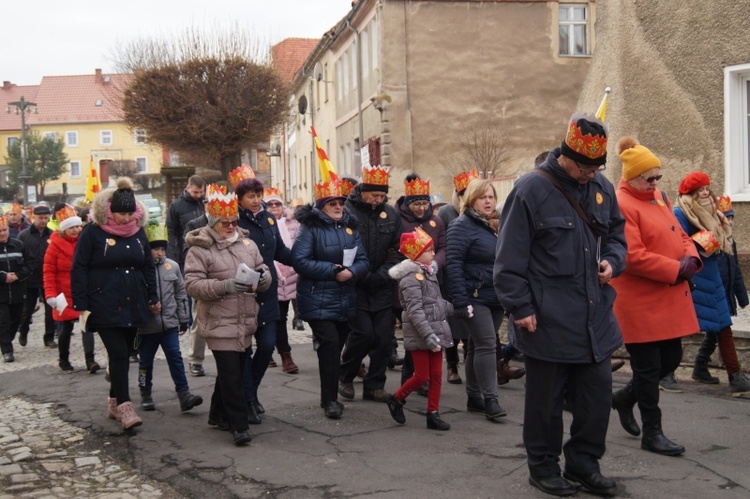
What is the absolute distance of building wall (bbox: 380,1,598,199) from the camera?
26.9 metres

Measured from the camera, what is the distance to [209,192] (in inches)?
271

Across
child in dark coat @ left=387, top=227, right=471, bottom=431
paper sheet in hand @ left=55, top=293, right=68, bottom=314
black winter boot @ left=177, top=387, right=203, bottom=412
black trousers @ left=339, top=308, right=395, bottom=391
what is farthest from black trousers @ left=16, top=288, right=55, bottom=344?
child in dark coat @ left=387, top=227, right=471, bottom=431

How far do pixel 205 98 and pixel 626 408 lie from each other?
22.2 meters

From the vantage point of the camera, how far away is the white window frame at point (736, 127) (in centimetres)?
1329

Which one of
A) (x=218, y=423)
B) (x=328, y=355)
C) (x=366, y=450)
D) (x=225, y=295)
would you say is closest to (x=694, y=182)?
(x=328, y=355)

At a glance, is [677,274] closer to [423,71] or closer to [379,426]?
[379,426]

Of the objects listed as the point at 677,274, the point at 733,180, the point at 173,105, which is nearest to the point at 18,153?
the point at 173,105

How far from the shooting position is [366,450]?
6.34m

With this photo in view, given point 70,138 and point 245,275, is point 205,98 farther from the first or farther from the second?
point 70,138

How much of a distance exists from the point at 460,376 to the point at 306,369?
1.78m

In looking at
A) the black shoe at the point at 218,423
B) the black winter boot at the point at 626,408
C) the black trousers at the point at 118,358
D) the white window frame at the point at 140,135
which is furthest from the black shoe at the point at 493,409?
the white window frame at the point at 140,135

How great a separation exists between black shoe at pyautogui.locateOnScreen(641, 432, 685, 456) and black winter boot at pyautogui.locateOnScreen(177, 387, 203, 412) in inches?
146

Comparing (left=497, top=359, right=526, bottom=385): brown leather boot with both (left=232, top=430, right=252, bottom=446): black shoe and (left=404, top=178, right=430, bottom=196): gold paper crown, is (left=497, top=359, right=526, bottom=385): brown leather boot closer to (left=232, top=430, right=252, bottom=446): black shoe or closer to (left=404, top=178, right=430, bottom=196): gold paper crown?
(left=404, top=178, right=430, bottom=196): gold paper crown

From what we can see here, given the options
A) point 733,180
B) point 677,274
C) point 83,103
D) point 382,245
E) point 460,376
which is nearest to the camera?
point 677,274
